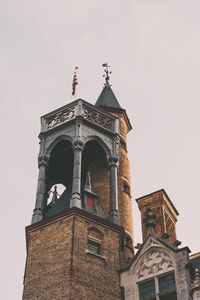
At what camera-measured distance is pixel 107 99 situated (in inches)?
1278

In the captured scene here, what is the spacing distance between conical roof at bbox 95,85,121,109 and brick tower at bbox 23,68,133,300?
2120 millimetres

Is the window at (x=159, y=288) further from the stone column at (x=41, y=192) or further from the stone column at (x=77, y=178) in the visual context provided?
the stone column at (x=41, y=192)

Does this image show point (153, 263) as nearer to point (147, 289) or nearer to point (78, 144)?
point (147, 289)

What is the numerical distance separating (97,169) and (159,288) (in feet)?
31.0

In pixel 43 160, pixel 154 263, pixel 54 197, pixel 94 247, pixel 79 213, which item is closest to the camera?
pixel 154 263

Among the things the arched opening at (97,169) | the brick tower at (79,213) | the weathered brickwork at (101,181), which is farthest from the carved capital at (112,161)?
the weathered brickwork at (101,181)

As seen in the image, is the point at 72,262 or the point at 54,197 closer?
the point at 72,262

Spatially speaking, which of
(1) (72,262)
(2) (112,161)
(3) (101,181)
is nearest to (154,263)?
(1) (72,262)

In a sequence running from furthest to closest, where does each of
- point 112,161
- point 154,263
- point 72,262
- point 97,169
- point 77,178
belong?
point 97,169 → point 112,161 → point 77,178 → point 154,263 → point 72,262

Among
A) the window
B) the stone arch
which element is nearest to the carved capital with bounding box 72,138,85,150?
the stone arch

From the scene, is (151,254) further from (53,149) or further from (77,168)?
(53,149)

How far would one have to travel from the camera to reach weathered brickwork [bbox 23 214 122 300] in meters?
19.0

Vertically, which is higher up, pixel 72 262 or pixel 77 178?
pixel 77 178

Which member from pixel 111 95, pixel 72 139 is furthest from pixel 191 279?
pixel 111 95
